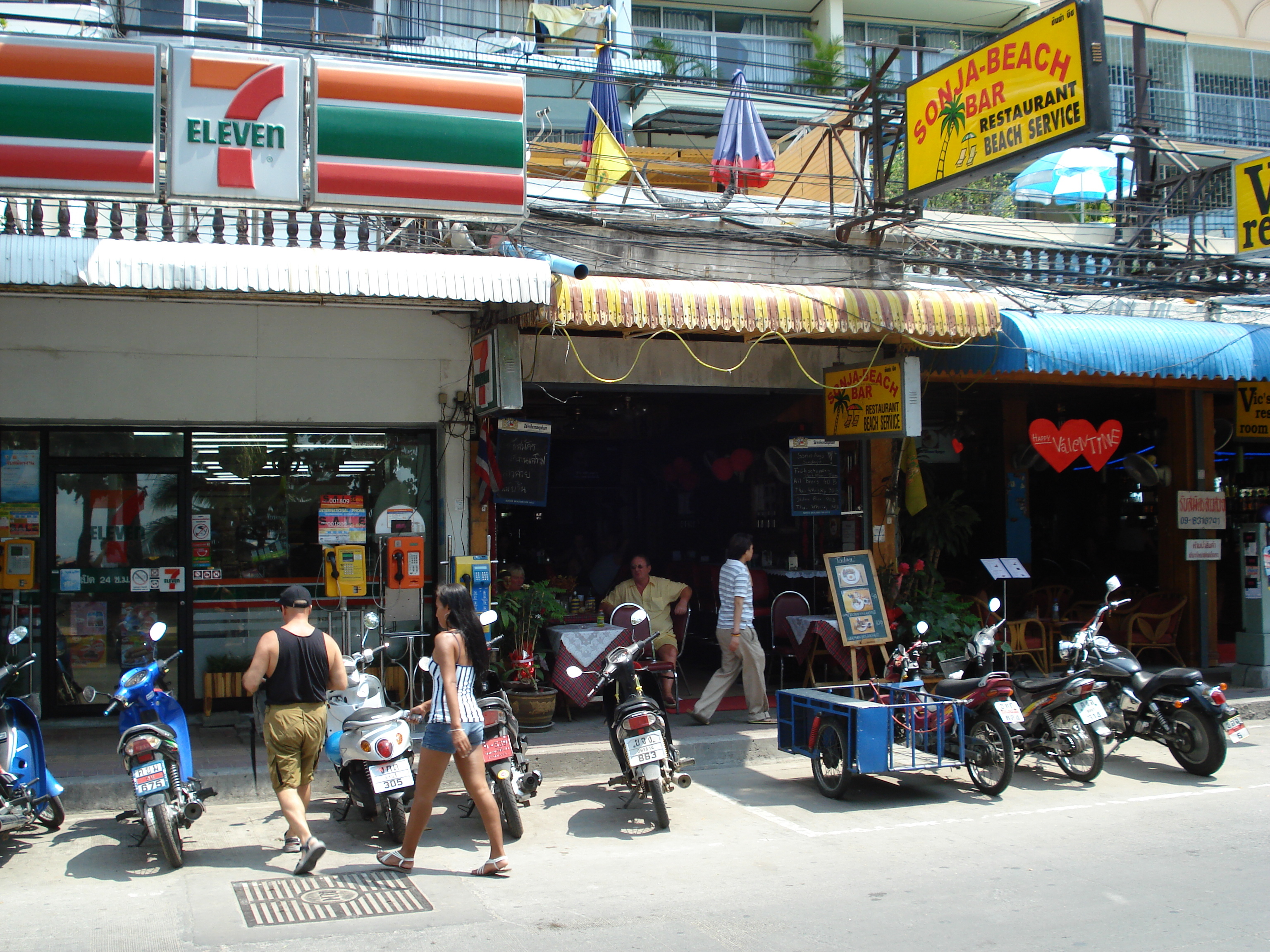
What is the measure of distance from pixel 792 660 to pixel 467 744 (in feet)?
21.7

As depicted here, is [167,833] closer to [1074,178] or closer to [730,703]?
[730,703]

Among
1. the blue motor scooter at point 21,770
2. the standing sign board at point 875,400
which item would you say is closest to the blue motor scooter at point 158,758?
the blue motor scooter at point 21,770

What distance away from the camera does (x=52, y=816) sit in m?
6.72

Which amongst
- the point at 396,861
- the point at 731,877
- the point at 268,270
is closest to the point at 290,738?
the point at 396,861

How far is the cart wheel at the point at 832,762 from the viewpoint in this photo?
7.46m

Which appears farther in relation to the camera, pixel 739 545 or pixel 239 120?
pixel 739 545

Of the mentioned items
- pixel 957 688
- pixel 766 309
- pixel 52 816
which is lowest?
pixel 52 816

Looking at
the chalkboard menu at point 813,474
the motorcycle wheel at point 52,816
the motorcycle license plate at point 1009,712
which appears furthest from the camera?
the chalkboard menu at point 813,474

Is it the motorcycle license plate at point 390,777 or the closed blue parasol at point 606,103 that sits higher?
the closed blue parasol at point 606,103

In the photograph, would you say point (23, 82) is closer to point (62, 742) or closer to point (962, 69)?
point (62, 742)

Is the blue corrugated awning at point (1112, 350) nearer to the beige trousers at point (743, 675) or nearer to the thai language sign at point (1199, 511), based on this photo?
the thai language sign at point (1199, 511)

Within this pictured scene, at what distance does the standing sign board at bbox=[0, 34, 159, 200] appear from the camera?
745 centimetres

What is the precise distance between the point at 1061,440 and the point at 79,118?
31.2 ft

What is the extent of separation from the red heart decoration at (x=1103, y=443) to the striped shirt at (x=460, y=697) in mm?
7822
